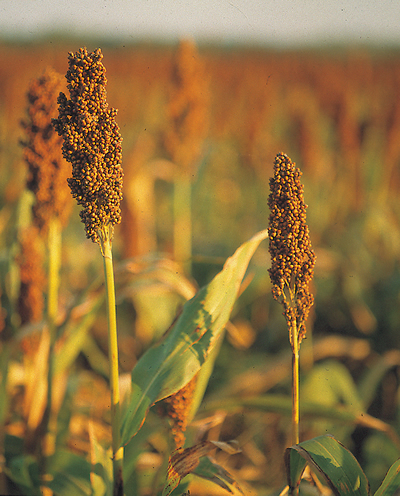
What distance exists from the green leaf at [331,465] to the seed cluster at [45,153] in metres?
1.29

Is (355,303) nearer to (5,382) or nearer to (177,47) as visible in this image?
(177,47)

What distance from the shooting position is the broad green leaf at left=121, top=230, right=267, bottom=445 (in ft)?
4.12

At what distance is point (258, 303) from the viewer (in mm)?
4191

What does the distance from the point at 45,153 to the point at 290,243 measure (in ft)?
3.81

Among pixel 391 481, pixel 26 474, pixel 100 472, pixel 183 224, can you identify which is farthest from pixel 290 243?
pixel 183 224

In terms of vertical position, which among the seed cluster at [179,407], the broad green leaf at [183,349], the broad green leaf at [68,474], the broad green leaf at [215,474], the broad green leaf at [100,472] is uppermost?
the broad green leaf at [183,349]

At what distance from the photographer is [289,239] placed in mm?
1071

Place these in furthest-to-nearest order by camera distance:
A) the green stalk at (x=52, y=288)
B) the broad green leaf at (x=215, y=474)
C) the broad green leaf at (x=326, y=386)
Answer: the broad green leaf at (x=326, y=386), the green stalk at (x=52, y=288), the broad green leaf at (x=215, y=474)

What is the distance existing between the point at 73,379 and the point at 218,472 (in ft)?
4.93

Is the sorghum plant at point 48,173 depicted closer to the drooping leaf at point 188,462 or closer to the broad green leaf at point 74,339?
the broad green leaf at point 74,339

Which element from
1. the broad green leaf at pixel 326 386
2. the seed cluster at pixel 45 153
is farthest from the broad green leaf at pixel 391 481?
the broad green leaf at pixel 326 386

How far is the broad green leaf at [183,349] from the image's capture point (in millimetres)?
1255

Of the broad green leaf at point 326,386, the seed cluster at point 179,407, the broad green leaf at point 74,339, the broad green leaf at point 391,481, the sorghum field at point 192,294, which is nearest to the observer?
the broad green leaf at point 391,481

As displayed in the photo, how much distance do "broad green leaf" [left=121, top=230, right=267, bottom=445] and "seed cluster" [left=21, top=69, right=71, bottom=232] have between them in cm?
81
